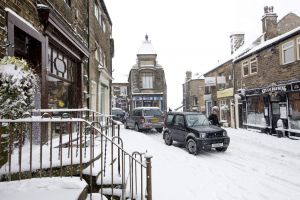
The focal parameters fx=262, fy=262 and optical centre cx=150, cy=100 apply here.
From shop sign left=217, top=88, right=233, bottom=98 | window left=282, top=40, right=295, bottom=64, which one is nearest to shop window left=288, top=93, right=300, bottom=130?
window left=282, top=40, right=295, bottom=64

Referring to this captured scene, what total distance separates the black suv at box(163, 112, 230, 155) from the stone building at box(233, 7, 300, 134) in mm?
6590

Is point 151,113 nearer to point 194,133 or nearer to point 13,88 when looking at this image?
point 194,133

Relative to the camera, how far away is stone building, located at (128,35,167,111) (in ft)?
130

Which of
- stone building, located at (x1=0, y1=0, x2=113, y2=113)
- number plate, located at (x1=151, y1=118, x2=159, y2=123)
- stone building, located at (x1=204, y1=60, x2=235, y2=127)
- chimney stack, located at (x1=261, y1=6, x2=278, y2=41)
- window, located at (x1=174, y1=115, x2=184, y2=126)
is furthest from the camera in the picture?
stone building, located at (x1=204, y1=60, x2=235, y2=127)

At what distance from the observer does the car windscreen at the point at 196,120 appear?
1213 cm

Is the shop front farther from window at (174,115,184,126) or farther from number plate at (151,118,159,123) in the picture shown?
number plate at (151,118,159,123)

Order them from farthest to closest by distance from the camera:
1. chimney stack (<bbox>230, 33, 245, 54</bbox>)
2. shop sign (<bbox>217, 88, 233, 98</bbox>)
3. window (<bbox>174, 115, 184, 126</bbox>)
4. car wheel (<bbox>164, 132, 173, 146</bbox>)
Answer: chimney stack (<bbox>230, 33, 245, 54</bbox>) → shop sign (<bbox>217, 88, 233, 98</bbox>) → car wheel (<bbox>164, 132, 173, 146</bbox>) → window (<bbox>174, 115, 184, 126</bbox>)

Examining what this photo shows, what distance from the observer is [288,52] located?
16516mm

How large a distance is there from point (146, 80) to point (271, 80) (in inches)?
935

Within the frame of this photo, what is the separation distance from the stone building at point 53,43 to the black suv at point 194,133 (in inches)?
172

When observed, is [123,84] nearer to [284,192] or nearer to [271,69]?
[271,69]

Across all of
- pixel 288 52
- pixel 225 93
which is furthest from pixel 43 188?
pixel 225 93

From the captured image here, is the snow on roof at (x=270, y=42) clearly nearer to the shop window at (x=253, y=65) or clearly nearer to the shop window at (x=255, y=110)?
the shop window at (x=253, y=65)

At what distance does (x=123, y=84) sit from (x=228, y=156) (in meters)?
41.7
